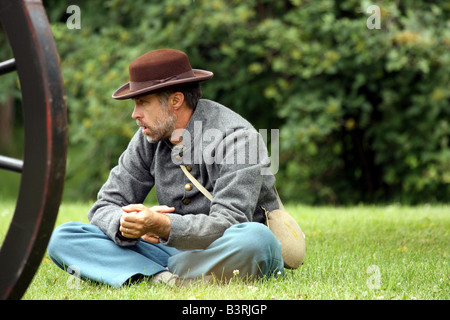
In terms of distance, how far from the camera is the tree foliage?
7988mm

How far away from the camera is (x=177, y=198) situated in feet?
11.8

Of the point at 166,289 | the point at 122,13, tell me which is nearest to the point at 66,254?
the point at 166,289

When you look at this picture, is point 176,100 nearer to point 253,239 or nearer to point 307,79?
point 253,239

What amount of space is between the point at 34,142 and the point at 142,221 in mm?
950

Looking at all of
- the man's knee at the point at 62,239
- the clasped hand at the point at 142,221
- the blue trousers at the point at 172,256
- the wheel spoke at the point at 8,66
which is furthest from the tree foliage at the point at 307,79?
the wheel spoke at the point at 8,66

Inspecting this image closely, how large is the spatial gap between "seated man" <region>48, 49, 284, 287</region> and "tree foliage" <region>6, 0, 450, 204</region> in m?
4.73

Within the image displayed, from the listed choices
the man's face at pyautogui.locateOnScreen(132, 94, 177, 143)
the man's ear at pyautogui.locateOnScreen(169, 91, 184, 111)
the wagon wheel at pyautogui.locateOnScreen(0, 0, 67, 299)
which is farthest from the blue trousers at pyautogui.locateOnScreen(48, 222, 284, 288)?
the wagon wheel at pyautogui.locateOnScreen(0, 0, 67, 299)

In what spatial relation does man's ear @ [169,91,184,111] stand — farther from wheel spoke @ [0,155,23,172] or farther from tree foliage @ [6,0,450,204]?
tree foliage @ [6,0,450,204]

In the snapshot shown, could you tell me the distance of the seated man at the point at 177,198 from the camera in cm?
321

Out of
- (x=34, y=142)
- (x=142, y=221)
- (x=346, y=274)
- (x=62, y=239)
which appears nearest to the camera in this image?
(x=34, y=142)

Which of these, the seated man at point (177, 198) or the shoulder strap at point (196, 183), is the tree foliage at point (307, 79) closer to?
the seated man at point (177, 198)

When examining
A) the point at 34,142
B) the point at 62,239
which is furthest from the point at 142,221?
the point at 34,142

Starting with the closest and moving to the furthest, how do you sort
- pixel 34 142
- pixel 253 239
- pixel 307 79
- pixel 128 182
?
pixel 34 142
pixel 253 239
pixel 128 182
pixel 307 79

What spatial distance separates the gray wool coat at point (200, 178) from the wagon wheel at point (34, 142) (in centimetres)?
102
